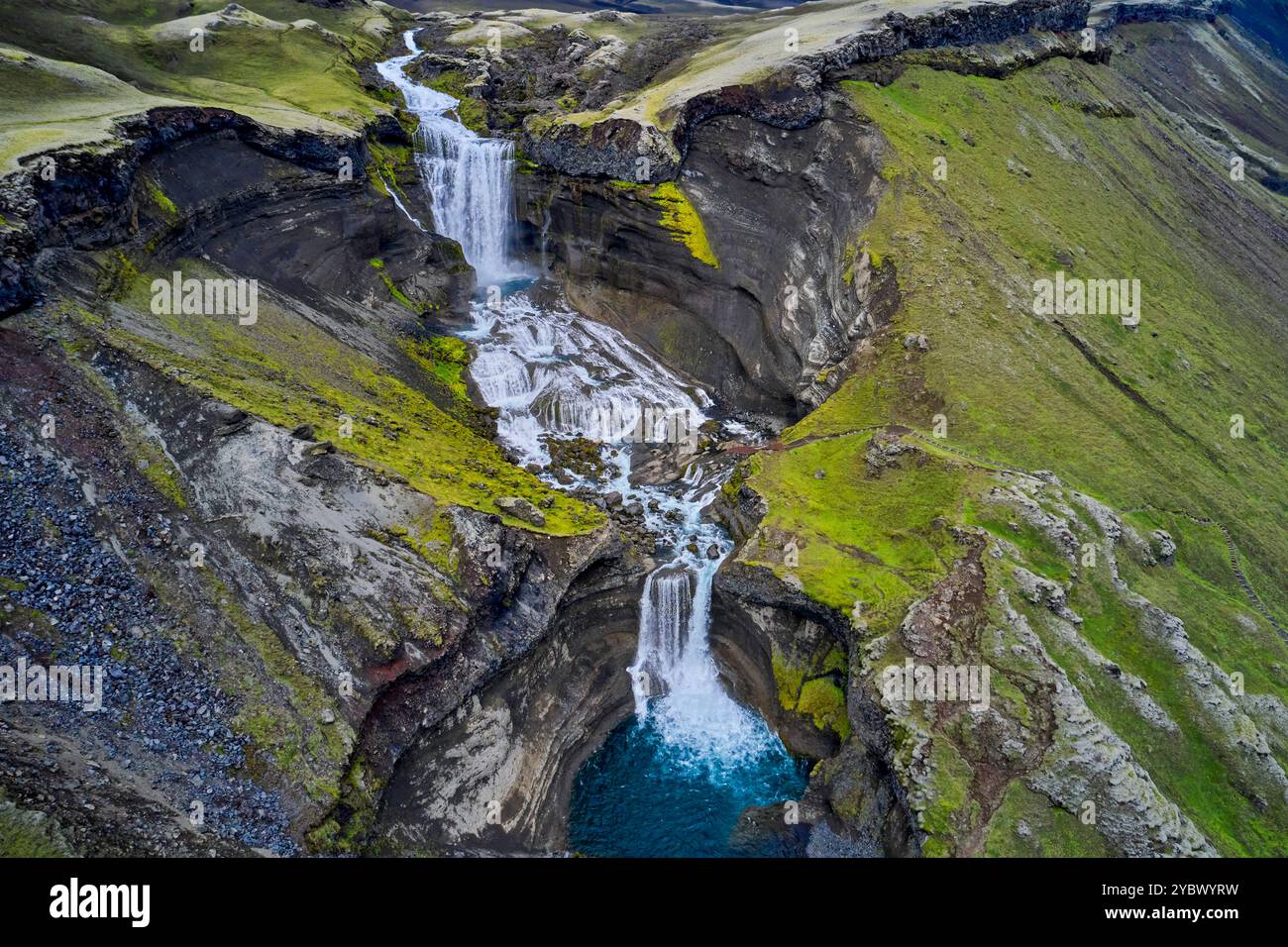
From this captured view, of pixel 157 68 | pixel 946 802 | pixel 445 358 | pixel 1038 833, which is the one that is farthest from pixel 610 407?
pixel 157 68

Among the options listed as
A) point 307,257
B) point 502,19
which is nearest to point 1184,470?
point 307,257

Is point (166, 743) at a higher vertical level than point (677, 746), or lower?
higher

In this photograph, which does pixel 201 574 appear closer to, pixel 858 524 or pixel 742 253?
pixel 858 524

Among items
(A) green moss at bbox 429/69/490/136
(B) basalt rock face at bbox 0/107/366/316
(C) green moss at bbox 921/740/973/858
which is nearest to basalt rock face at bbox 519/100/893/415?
(A) green moss at bbox 429/69/490/136

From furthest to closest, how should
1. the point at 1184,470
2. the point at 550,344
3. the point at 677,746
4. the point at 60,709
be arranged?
the point at 550,344 → the point at 1184,470 → the point at 677,746 → the point at 60,709

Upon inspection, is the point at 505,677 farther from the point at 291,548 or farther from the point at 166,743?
the point at 166,743

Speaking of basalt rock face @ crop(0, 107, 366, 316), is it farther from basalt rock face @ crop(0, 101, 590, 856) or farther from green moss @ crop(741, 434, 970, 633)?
green moss @ crop(741, 434, 970, 633)
